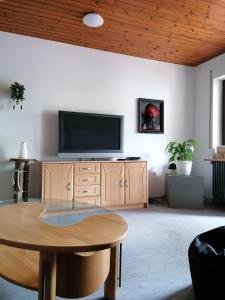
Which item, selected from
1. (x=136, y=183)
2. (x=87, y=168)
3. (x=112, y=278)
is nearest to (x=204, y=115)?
(x=136, y=183)

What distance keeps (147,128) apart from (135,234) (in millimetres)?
2307

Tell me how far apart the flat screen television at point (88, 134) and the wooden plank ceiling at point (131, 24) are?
3.79 ft

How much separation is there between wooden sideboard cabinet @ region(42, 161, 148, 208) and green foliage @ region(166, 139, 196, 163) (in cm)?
67

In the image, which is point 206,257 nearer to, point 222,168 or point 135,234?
point 135,234

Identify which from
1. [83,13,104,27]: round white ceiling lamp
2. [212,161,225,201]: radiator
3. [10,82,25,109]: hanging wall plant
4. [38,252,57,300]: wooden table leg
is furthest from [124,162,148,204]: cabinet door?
[38,252,57,300]: wooden table leg

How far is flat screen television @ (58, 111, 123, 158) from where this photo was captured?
398 cm

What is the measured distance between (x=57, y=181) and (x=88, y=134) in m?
0.91

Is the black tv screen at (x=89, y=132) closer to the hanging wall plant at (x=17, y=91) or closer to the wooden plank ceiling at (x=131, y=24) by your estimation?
the hanging wall plant at (x=17, y=91)

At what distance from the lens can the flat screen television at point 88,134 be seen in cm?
398

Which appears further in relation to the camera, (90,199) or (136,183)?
(136,183)

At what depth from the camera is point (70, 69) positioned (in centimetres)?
420

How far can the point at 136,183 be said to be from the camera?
4.20m

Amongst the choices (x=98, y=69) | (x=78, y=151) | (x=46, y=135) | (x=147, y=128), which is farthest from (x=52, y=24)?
(x=147, y=128)

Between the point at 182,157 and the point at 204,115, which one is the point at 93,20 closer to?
the point at 182,157
